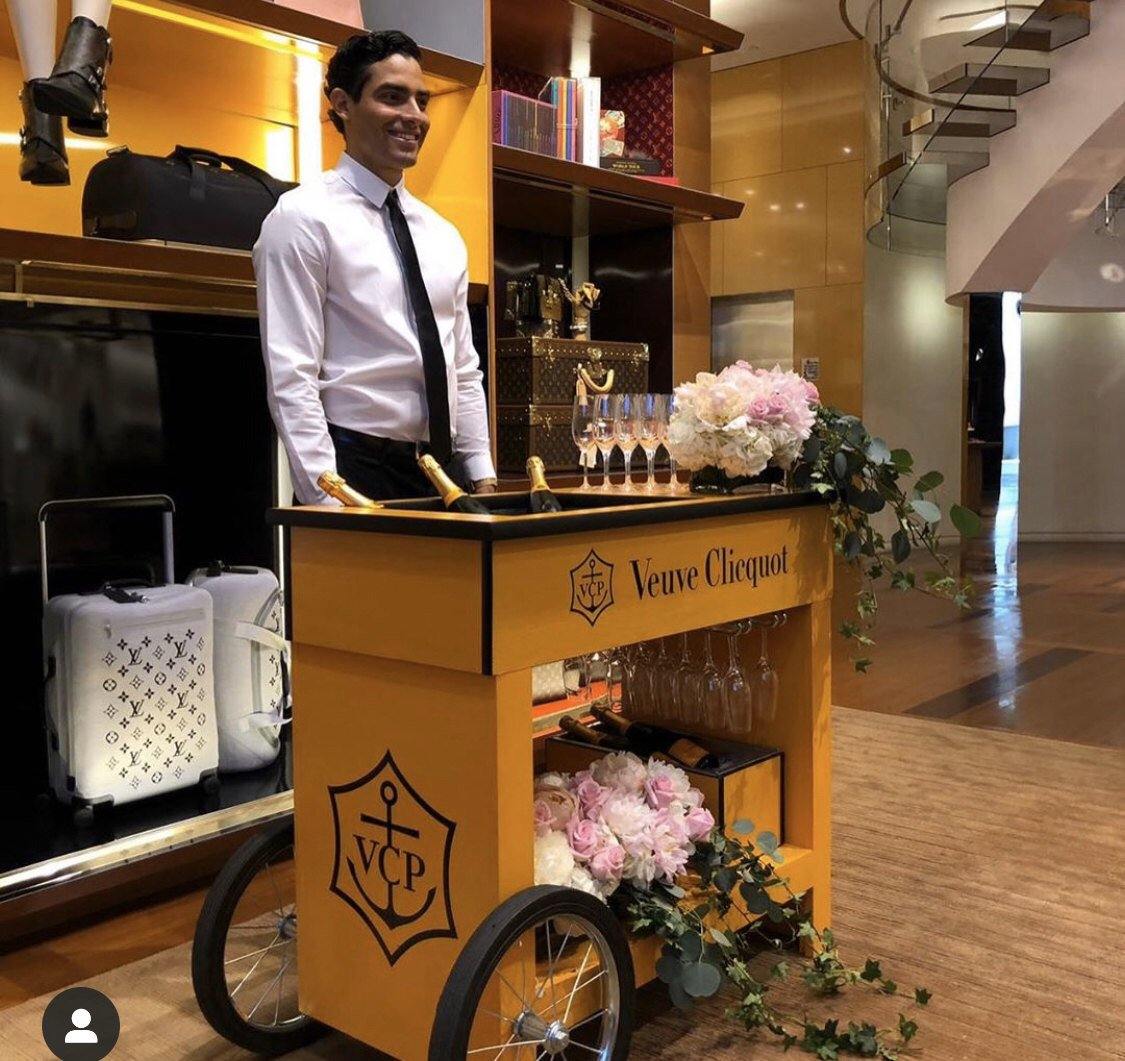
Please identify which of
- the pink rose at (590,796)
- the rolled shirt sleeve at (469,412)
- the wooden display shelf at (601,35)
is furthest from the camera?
the wooden display shelf at (601,35)

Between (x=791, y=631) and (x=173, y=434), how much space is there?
191 centimetres

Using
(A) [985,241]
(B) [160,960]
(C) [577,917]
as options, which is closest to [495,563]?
(C) [577,917]

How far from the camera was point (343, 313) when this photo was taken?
2.38 m

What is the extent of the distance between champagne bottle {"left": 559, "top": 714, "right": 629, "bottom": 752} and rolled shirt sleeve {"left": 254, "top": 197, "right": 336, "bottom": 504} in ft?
2.05

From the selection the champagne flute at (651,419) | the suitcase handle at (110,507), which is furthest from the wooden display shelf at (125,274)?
the champagne flute at (651,419)

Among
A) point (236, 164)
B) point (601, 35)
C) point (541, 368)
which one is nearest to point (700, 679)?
point (236, 164)

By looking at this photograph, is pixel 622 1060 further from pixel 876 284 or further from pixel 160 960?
pixel 876 284

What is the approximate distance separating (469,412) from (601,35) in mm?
2191

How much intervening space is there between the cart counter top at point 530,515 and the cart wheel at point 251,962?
0.55 metres

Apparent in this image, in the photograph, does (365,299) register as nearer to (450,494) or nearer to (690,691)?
(450,494)

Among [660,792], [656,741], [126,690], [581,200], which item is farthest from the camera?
[581,200]

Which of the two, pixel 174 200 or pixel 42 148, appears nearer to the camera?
pixel 42 148

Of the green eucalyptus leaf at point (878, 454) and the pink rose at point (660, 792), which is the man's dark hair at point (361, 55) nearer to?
the green eucalyptus leaf at point (878, 454)

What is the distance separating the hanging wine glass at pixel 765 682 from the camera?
7.64 ft
